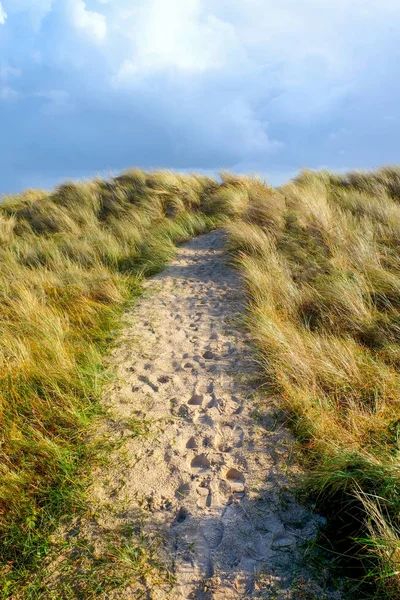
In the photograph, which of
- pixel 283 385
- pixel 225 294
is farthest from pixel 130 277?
pixel 283 385

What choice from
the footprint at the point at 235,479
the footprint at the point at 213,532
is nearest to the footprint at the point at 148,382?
the footprint at the point at 235,479

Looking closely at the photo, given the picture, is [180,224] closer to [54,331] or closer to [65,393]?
[54,331]

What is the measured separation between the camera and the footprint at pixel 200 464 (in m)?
2.48

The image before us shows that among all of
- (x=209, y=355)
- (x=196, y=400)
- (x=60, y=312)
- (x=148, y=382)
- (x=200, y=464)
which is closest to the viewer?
(x=200, y=464)

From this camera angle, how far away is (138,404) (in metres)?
3.05

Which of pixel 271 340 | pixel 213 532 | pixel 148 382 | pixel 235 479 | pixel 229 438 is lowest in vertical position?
pixel 213 532

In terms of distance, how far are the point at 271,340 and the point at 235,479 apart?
55.4 inches

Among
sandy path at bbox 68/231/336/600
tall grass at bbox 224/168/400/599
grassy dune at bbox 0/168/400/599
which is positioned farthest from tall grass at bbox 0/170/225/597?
tall grass at bbox 224/168/400/599

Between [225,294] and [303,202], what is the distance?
329 cm

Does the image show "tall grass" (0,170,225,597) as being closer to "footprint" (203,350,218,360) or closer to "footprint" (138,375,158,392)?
"footprint" (138,375,158,392)

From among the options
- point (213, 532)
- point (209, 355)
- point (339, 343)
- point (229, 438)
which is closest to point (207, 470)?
point (229, 438)

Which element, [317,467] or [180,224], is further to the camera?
[180,224]

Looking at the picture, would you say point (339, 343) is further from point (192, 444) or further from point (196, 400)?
point (192, 444)

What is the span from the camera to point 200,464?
252 cm
